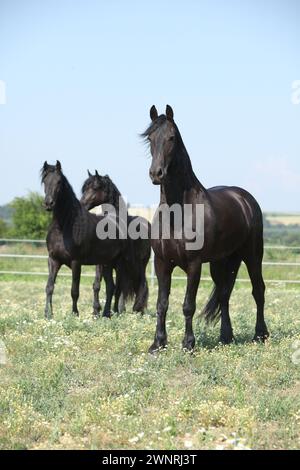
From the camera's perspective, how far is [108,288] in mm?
10922

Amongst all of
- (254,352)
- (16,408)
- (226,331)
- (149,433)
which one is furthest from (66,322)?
(149,433)

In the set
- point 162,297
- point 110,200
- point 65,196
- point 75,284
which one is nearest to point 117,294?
point 75,284

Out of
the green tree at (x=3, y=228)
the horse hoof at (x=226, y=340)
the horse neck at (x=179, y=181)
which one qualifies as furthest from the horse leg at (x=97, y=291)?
the green tree at (x=3, y=228)

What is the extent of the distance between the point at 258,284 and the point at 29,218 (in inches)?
962

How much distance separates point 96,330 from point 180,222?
191 cm

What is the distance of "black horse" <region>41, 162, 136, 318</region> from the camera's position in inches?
392

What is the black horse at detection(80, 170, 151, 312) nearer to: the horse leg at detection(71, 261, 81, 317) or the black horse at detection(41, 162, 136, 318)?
the black horse at detection(41, 162, 136, 318)

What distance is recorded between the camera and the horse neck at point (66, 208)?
33.3ft

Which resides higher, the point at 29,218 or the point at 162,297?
the point at 162,297

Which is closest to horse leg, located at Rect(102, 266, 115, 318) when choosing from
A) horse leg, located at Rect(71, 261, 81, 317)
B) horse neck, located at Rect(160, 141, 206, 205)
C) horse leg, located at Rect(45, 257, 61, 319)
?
horse leg, located at Rect(71, 261, 81, 317)

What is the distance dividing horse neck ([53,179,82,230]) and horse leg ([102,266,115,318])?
1.36 m

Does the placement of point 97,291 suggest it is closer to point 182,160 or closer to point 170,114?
point 182,160

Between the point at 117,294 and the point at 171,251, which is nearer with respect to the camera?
the point at 171,251

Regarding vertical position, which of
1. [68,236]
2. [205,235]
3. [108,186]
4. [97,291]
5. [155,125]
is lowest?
[97,291]
